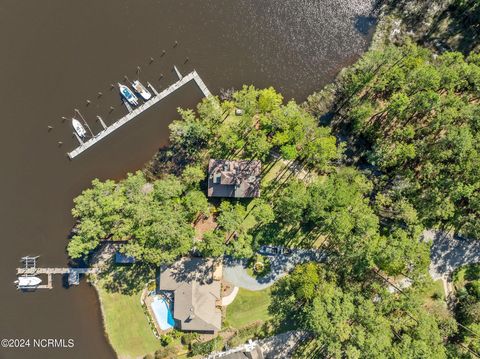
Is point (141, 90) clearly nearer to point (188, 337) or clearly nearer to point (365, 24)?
point (365, 24)

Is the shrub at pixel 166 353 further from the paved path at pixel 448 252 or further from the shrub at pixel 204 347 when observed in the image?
the paved path at pixel 448 252

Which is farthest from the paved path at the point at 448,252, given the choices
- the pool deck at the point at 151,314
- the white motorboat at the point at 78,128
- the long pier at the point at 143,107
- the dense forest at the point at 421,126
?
the white motorboat at the point at 78,128

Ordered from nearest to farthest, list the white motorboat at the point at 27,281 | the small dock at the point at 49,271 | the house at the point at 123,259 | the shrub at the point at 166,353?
1. the shrub at the point at 166,353
2. the white motorboat at the point at 27,281
3. the house at the point at 123,259
4. the small dock at the point at 49,271

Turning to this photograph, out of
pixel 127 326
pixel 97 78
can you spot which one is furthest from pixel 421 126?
pixel 127 326

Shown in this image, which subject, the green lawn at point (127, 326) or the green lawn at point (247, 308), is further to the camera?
the green lawn at point (127, 326)

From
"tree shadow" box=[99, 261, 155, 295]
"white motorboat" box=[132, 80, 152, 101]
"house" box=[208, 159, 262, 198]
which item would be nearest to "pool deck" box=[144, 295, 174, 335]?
"tree shadow" box=[99, 261, 155, 295]

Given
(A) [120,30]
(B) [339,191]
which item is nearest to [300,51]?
(B) [339,191]

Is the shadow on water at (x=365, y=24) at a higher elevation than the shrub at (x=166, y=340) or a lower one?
higher
